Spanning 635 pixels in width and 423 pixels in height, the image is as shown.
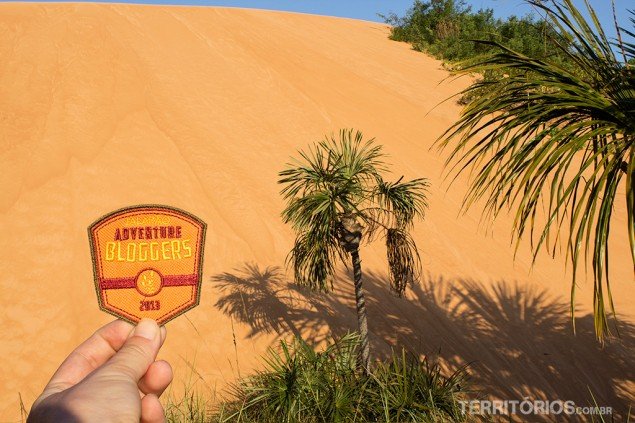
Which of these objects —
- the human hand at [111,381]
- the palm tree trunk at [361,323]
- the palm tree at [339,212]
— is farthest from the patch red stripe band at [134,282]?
the palm tree trunk at [361,323]

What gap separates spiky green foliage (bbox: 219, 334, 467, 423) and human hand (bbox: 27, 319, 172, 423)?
312 cm

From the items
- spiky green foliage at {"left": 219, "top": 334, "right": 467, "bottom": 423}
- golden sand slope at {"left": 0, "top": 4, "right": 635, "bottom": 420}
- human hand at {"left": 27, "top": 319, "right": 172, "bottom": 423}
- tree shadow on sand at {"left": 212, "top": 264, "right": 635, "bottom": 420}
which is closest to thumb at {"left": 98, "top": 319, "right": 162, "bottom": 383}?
human hand at {"left": 27, "top": 319, "right": 172, "bottom": 423}

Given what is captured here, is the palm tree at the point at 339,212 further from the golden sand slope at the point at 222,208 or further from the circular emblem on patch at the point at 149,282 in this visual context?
the circular emblem on patch at the point at 149,282

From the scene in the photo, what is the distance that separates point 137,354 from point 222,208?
331 inches

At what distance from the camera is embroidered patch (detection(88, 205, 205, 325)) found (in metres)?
1.62

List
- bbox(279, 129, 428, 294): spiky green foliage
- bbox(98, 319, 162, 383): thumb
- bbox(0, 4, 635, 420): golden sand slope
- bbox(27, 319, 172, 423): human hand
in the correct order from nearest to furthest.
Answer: bbox(27, 319, 172, 423): human hand < bbox(98, 319, 162, 383): thumb < bbox(279, 129, 428, 294): spiky green foliage < bbox(0, 4, 635, 420): golden sand slope

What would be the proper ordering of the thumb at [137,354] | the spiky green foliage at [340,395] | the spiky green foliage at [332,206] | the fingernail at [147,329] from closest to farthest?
1. the thumb at [137,354]
2. the fingernail at [147,329]
3. the spiky green foliage at [340,395]
4. the spiky green foliage at [332,206]

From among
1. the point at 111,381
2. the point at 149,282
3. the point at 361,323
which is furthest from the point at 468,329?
the point at 111,381

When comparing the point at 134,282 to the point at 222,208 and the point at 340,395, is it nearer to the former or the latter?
the point at 340,395

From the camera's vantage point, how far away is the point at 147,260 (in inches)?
64.8

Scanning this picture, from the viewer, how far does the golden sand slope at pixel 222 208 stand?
7398 millimetres

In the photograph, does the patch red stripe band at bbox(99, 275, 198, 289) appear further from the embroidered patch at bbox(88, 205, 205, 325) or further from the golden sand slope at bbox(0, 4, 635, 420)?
the golden sand slope at bbox(0, 4, 635, 420)

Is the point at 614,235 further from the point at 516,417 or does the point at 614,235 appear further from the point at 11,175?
the point at 11,175

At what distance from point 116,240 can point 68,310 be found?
6.30 metres
